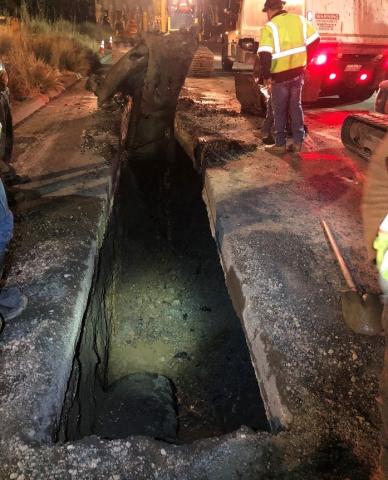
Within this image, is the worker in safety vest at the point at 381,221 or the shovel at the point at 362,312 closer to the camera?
the worker in safety vest at the point at 381,221

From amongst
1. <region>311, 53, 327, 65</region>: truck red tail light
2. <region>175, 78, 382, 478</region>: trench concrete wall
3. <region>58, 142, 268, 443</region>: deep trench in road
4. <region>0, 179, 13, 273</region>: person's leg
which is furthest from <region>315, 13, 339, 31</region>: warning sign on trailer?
<region>0, 179, 13, 273</region>: person's leg

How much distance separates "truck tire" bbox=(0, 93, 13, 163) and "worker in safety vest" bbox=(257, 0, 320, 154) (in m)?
3.07

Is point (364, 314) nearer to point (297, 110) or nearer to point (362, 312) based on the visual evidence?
point (362, 312)

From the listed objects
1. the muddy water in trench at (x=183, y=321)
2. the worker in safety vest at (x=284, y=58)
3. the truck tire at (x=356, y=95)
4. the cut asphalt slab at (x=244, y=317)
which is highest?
the worker in safety vest at (x=284, y=58)

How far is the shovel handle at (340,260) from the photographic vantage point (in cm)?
288

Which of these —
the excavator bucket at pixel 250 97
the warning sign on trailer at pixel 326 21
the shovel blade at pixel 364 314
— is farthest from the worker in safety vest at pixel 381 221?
the warning sign on trailer at pixel 326 21

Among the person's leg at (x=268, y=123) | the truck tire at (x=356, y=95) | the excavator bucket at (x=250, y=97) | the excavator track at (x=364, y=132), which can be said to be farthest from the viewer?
the truck tire at (x=356, y=95)

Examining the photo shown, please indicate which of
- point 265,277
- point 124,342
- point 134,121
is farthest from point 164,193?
point 265,277

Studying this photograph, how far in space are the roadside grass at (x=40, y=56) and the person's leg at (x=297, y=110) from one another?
550 centimetres

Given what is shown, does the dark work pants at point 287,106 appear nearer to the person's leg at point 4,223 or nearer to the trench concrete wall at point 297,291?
the trench concrete wall at point 297,291

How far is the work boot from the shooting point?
2496mm

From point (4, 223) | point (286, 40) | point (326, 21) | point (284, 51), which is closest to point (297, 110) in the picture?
point (284, 51)

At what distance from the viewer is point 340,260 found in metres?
3.14

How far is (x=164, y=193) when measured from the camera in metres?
6.90
